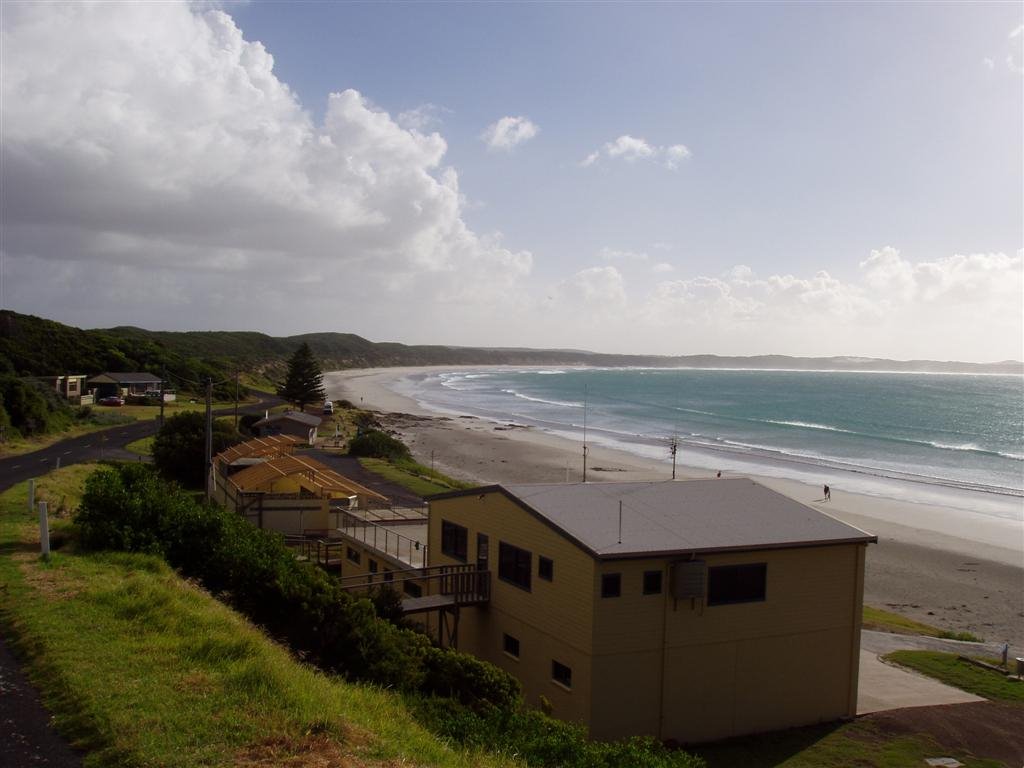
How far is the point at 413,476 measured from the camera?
4438 cm

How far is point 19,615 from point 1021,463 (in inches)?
2930

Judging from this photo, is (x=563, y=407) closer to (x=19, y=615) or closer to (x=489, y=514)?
(x=489, y=514)

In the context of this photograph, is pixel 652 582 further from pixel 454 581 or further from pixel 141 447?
pixel 141 447

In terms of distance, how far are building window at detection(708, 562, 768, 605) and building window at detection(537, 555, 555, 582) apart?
3159mm

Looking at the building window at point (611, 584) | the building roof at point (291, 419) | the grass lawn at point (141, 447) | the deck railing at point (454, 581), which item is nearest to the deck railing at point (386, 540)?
the deck railing at point (454, 581)

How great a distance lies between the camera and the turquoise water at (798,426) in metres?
63.5

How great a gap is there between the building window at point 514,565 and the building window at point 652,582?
263 cm

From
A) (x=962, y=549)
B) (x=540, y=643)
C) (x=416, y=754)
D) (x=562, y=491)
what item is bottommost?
(x=962, y=549)

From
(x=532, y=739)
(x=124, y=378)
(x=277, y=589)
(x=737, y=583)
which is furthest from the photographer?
(x=124, y=378)

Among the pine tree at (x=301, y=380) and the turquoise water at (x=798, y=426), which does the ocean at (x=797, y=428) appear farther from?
the pine tree at (x=301, y=380)

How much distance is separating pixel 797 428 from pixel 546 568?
79.9 m

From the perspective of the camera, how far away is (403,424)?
8319 centimetres

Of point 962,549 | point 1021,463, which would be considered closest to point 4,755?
point 962,549

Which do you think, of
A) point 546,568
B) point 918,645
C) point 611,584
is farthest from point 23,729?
point 918,645
